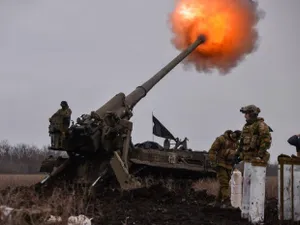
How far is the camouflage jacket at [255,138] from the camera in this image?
29.9 feet

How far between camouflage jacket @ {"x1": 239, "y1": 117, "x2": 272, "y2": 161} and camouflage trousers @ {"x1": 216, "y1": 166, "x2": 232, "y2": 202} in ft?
3.27

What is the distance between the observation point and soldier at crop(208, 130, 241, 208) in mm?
10375

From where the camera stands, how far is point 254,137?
9.30m

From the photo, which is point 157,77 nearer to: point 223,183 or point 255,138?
point 223,183

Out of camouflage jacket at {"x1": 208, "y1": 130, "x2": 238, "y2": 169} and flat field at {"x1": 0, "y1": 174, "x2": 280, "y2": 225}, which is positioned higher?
camouflage jacket at {"x1": 208, "y1": 130, "x2": 238, "y2": 169}

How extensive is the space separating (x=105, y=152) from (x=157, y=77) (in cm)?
369

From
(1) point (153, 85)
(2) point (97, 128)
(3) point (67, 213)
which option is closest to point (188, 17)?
(1) point (153, 85)

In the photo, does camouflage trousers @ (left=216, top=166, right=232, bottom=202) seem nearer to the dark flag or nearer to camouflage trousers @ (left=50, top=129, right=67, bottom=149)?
camouflage trousers @ (left=50, top=129, right=67, bottom=149)

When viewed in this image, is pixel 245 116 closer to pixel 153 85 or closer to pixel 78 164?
pixel 78 164

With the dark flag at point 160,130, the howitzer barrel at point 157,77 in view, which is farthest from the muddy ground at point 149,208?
the dark flag at point 160,130

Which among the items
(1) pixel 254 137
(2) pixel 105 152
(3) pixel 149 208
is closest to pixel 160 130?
(2) pixel 105 152

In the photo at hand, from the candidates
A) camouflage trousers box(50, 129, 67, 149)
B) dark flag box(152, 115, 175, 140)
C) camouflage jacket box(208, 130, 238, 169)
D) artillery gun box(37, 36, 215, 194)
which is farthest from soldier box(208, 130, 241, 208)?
dark flag box(152, 115, 175, 140)

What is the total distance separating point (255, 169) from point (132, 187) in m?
4.41

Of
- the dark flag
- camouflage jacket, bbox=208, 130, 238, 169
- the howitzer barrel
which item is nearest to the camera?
camouflage jacket, bbox=208, 130, 238, 169
